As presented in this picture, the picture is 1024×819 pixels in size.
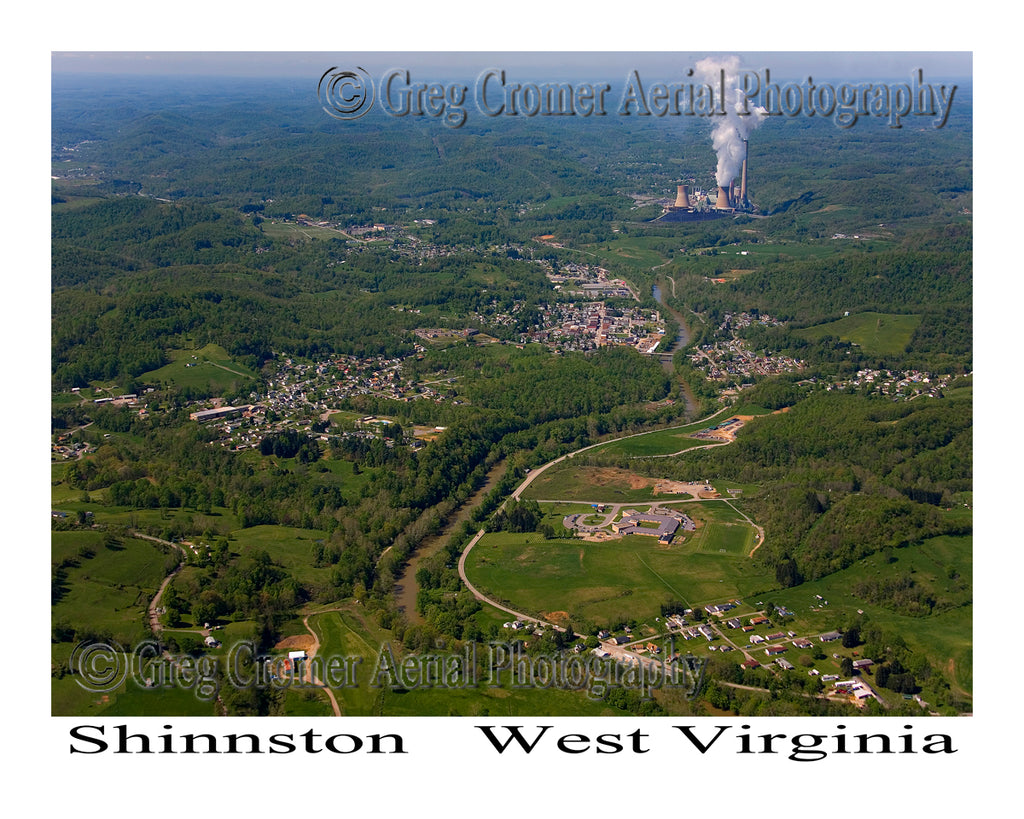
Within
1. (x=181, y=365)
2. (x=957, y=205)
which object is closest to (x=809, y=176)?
(x=957, y=205)

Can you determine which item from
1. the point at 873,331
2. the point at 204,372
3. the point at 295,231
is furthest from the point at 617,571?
the point at 295,231

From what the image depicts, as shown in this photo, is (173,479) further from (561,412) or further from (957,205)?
(957,205)

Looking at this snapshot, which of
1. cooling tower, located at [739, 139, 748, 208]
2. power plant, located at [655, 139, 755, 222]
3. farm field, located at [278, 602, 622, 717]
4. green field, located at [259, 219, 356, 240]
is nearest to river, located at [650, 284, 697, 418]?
power plant, located at [655, 139, 755, 222]

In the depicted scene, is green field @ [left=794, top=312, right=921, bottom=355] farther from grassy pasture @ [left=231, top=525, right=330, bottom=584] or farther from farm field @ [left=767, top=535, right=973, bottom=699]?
grassy pasture @ [left=231, top=525, right=330, bottom=584]

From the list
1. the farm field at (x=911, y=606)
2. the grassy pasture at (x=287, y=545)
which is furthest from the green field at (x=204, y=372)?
the farm field at (x=911, y=606)

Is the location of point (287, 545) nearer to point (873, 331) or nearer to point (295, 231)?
point (873, 331)

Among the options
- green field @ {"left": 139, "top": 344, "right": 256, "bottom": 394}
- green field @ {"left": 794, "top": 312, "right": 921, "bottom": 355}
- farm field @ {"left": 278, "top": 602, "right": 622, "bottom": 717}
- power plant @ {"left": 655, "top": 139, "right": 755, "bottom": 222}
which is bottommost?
farm field @ {"left": 278, "top": 602, "right": 622, "bottom": 717}

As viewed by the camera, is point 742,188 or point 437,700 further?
point 742,188
